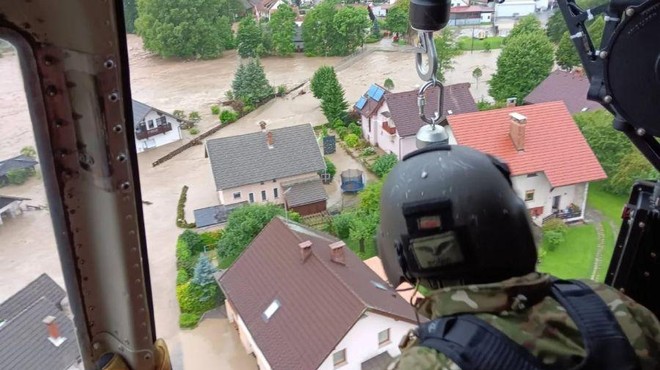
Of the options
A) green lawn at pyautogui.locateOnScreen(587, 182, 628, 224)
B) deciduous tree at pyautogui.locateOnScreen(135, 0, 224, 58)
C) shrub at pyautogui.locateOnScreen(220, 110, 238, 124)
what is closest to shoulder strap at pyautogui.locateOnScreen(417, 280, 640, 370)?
green lawn at pyautogui.locateOnScreen(587, 182, 628, 224)

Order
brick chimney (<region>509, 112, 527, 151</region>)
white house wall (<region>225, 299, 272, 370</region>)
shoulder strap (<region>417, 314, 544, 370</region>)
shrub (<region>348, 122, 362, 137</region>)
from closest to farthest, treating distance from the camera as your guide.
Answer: shoulder strap (<region>417, 314, 544, 370</region>) < white house wall (<region>225, 299, 272, 370</region>) < brick chimney (<region>509, 112, 527, 151</region>) < shrub (<region>348, 122, 362, 137</region>)

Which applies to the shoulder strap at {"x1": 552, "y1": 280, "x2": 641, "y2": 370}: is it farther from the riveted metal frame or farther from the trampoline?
the trampoline

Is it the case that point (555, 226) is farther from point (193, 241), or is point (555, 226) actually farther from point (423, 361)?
point (423, 361)

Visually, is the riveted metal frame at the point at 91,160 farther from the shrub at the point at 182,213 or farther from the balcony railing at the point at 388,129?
the balcony railing at the point at 388,129

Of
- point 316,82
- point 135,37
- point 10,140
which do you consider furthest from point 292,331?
point 135,37

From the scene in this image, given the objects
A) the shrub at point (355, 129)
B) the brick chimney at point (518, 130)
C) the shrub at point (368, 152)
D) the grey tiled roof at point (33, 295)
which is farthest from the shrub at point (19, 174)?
the shrub at point (355, 129)

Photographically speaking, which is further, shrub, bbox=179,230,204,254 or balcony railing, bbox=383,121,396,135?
balcony railing, bbox=383,121,396,135
